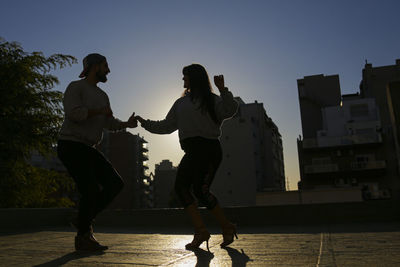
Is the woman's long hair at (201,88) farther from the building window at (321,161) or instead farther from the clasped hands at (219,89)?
the building window at (321,161)

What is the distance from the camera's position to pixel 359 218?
554cm

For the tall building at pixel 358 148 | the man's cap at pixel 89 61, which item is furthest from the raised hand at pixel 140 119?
the tall building at pixel 358 148

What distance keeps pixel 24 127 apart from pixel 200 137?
26.1 ft

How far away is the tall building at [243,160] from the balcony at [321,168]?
39.7 feet

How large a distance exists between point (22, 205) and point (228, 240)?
9406 millimetres

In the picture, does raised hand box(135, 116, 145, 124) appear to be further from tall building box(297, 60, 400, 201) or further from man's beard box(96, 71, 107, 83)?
tall building box(297, 60, 400, 201)

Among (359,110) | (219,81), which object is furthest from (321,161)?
(219,81)

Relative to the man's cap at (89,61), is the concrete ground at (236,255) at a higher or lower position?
lower

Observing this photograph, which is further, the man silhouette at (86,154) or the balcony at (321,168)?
the balcony at (321,168)

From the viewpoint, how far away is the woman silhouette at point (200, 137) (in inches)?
133

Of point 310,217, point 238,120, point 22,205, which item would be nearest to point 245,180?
point 238,120

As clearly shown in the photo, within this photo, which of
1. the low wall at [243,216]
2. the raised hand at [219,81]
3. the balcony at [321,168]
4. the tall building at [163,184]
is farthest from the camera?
the tall building at [163,184]

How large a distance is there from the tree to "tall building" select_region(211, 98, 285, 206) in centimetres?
4405

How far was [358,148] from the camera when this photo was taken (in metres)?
41.6
